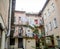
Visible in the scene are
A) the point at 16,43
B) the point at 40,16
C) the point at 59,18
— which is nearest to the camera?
the point at 59,18

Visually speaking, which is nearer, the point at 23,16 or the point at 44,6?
the point at 44,6

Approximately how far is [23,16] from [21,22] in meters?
1.32

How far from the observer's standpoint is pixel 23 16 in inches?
960

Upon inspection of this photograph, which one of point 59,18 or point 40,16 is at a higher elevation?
point 40,16

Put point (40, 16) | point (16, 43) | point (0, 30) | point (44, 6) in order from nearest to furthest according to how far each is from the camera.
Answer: point (0, 30)
point (44, 6)
point (16, 43)
point (40, 16)

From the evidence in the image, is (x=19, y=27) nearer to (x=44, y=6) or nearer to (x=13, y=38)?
(x=13, y=38)

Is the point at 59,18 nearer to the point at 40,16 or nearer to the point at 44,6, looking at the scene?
the point at 44,6

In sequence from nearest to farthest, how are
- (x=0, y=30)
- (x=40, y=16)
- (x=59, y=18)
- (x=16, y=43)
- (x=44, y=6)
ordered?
(x=0, y=30), (x=59, y=18), (x=44, y=6), (x=16, y=43), (x=40, y=16)

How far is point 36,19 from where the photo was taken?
25.5 m

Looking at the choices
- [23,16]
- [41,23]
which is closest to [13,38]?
[23,16]

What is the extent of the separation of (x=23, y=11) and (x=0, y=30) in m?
19.7

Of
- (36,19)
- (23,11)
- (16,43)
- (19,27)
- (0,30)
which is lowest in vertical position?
(16,43)

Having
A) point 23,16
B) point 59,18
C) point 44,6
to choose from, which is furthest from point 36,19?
point 59,18

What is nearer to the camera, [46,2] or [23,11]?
[46,2]
